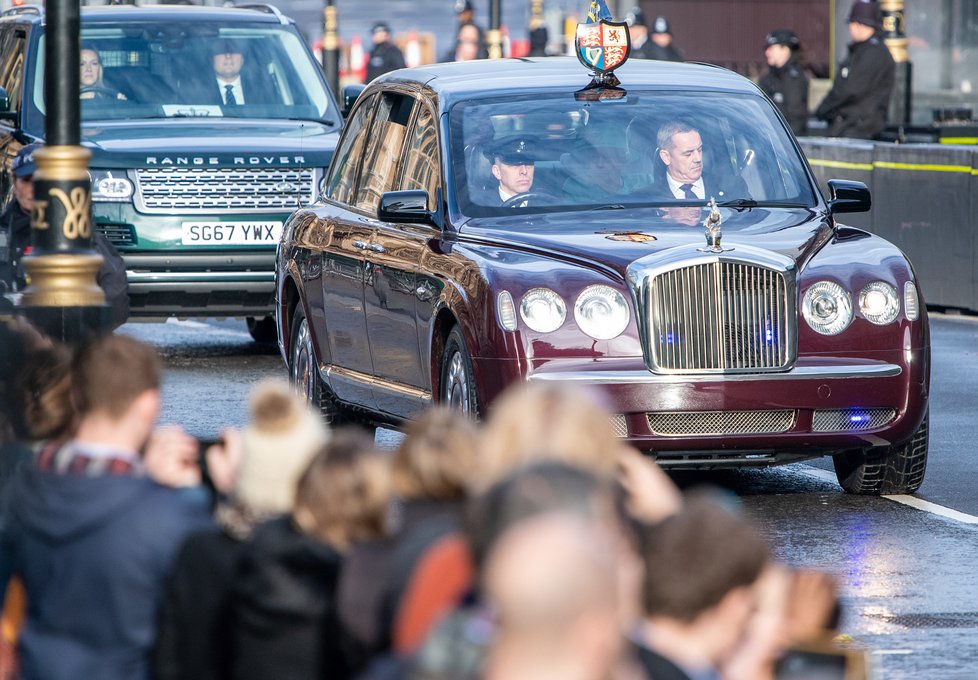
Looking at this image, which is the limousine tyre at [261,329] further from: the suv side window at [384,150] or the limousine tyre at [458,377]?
the limousine tyre at [458,377]

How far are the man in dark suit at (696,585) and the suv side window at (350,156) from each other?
25.5 feet

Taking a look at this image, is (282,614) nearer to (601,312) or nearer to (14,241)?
(601,312)

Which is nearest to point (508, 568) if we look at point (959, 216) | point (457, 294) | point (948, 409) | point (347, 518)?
point (347, 518)

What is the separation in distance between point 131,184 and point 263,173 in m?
0.83

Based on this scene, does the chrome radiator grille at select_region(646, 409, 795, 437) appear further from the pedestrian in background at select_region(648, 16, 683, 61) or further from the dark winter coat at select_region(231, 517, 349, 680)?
the pedestrian in background at select_region(648, 16, 683, 61)

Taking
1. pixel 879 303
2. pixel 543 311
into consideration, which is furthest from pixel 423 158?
pixel 879 303

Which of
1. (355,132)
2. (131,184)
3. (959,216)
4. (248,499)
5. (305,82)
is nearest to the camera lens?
(248,499)

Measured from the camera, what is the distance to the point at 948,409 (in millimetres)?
12977

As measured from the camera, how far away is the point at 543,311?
9.19 meters

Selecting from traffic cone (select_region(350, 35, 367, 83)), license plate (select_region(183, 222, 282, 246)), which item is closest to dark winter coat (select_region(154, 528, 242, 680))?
license plate (select_region(183, 222, 282, 246))

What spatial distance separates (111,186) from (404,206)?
196 inches

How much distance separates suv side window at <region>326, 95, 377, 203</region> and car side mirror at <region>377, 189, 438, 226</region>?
53.7 inches

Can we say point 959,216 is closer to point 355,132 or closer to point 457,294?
point 355,132

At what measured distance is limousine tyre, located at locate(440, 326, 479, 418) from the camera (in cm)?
944
